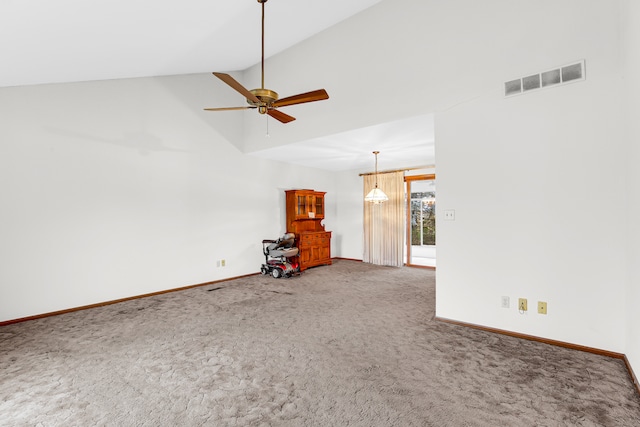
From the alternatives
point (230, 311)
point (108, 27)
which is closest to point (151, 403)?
point (230, 311)

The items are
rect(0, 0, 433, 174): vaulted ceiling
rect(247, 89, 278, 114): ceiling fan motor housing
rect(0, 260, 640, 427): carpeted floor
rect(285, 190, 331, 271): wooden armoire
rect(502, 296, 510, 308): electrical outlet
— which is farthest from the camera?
rect(285, 190, 331, 271): wooden armoire

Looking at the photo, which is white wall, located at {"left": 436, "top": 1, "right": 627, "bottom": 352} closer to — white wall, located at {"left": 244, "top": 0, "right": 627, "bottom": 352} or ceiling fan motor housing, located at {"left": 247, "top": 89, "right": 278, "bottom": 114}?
white wall, located at {"left": 244, "top": 0, "right": 627, "bottom": 352}

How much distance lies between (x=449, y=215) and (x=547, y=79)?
5.24 feet

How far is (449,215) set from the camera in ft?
11.0

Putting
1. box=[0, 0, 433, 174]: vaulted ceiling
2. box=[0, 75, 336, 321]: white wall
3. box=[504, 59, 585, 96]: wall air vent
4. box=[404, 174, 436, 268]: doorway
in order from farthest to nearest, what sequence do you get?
box=[404, 174, 436, 268]: doorway
box=[0, 75, 336, 321]: white wall
box=[504, 59, 585, 96]: wall air vent
box=[0, 0, 433, 174]: vaulted ceiling

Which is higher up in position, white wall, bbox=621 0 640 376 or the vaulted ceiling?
the vaulted ceiling

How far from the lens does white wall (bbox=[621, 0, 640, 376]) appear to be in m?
2.00

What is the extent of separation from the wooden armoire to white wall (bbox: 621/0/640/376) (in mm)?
5050

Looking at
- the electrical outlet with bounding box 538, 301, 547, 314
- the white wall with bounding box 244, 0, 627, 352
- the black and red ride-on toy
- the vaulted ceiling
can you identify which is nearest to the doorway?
the vaulted ceiling

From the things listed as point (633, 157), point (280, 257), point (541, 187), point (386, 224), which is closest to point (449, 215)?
point (541, 187)

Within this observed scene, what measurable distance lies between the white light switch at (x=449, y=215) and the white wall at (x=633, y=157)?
1.39m

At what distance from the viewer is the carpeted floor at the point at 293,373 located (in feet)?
5.91

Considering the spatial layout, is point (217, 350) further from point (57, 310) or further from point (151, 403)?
point (57, 310)

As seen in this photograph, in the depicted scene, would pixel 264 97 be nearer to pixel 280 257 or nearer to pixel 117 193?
pixel 117 193
